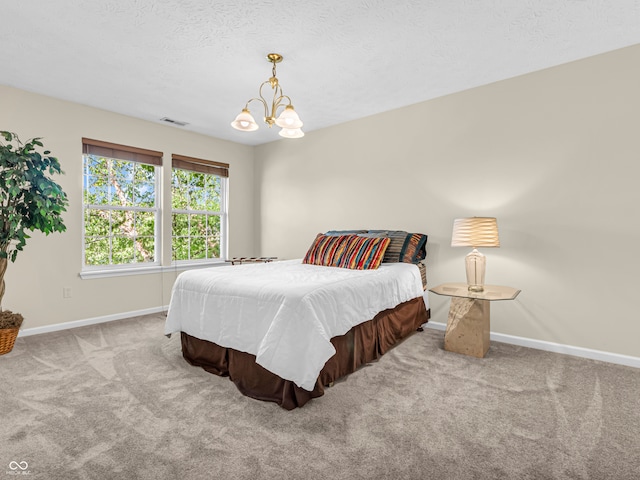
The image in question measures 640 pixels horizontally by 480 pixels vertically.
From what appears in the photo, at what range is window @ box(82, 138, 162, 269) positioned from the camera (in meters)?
3.97

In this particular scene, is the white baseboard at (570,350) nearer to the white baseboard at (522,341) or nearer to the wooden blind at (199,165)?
the white baseboard at (522,341)

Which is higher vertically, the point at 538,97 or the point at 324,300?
the point at 538,97

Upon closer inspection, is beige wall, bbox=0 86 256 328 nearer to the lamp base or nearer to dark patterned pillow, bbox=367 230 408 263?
dark patterned pillow, bbox=367 230 408 263

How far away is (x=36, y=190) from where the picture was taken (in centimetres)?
298

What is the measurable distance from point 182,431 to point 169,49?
104 inches

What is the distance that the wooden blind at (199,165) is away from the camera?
464 centimetres

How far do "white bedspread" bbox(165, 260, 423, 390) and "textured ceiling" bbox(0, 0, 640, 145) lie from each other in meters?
1.76

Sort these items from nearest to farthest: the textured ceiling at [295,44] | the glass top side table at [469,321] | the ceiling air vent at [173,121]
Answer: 1. the textured ceiling at [295,44]
2. the glass top side table at [469,321]
3. the ceiling air vent at [173,121]

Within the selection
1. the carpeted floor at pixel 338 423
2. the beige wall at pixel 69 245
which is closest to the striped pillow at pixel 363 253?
the carpeted floor at pixel 338 423

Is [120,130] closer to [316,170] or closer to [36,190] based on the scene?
[36,190]

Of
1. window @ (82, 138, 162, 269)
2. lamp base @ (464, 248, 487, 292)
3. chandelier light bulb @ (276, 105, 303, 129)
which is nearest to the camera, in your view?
chandelier light bulb @ (276, 105, 303, 129)

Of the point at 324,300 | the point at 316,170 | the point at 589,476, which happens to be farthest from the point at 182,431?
the point at 316,170

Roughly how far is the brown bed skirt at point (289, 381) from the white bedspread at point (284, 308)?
0.10 m

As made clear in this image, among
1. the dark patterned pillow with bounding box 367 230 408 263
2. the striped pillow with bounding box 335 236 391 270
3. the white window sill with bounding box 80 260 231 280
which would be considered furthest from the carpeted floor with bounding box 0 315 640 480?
the white window sill with bounding box 80 260 231 280
